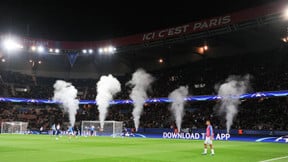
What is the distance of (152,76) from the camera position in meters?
72.1

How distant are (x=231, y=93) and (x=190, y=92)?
379 inches

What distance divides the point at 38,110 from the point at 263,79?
4886cm

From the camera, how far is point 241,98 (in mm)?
54906

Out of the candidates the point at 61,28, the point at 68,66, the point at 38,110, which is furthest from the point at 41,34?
the point at 38,110

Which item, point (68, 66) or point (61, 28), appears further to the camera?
point (68, 66)

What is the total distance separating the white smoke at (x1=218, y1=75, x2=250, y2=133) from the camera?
53794mm

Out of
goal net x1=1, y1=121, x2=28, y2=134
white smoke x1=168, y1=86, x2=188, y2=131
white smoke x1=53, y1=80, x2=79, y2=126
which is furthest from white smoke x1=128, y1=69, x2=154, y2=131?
goal net x1=1, y1=121, x2=28, y2=134

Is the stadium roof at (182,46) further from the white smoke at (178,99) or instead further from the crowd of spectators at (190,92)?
the white smoke at (178,99)

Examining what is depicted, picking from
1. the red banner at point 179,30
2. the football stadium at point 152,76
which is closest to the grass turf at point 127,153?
the football stadium at point 152,76

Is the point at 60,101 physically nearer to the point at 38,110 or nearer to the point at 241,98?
the point at 38,110

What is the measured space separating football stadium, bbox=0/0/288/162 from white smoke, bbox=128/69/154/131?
0.21 metres

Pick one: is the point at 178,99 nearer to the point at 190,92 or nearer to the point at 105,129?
the point at 190,92

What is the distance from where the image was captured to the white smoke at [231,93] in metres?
53.8

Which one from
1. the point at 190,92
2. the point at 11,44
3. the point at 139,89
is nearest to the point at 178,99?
the point at 190,92
